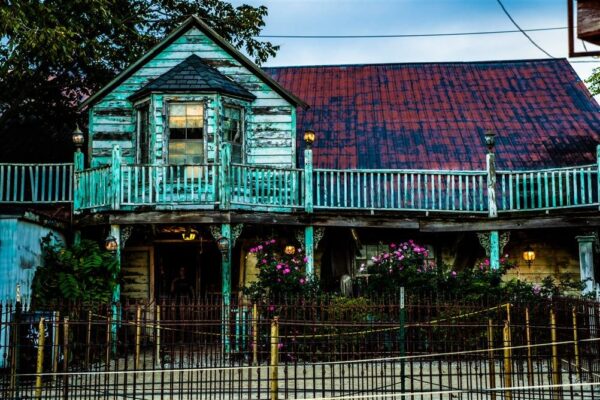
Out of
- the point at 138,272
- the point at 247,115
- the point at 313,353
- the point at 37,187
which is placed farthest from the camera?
the point at 138,272

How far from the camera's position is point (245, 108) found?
19719 mm

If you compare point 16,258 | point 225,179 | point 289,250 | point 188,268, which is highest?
point 225,179

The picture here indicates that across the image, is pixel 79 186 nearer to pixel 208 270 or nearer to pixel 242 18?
pixel 208 270

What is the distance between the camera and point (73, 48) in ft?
66.2

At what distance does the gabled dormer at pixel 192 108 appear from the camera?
18875 millimetres

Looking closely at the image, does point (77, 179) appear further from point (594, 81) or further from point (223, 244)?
point (594, 81)

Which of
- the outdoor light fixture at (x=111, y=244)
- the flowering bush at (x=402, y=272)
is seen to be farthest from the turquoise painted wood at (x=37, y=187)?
the flowering bush at (x=402, y=272)

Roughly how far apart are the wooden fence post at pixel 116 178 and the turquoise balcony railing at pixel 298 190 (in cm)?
2

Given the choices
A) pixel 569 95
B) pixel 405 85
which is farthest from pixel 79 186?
A: pixel 569 95

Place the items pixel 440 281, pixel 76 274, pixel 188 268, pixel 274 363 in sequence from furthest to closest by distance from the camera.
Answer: pixel 188 268, pixel 440 281, pixel 76 274, pixel 274 363

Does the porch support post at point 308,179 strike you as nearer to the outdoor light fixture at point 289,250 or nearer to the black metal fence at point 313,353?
the outdoor light fixture at point 289,250

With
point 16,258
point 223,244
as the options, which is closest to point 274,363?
point 223,244

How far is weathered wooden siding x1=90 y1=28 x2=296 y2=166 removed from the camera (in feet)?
64.6

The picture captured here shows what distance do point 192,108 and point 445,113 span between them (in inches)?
298
